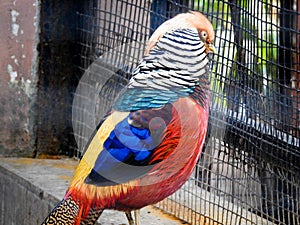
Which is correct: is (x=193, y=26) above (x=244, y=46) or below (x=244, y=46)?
above

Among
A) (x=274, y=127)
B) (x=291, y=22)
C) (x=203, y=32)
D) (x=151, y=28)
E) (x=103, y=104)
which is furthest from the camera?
(x=291, y=22)

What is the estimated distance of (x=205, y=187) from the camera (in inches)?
161

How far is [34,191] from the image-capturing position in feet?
14.2

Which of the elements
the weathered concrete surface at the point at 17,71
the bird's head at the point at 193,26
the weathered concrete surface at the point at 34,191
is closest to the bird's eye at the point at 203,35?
the bird's head at the point at 193,26

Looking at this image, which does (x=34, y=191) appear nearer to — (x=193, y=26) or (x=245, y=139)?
(x=245, y=139)

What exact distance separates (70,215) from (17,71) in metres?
2.02

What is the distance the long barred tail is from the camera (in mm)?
3088

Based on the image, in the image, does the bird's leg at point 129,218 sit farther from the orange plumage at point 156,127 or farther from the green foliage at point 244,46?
the green foliage at point 244,46

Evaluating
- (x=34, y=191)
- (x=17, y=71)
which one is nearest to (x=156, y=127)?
(x=34, y=191)

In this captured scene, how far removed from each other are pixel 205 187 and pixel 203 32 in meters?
1.24

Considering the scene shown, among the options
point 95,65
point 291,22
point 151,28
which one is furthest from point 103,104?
point 291,22

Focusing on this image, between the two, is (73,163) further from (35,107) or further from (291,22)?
(291,22)

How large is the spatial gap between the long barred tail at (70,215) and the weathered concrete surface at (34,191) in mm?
700

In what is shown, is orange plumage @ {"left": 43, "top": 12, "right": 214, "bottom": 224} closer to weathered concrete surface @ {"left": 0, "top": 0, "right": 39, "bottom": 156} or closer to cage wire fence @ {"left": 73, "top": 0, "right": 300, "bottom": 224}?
cage wire fence @ {"left": 73, "top": 0, "right": 300, "bottom": 224}
